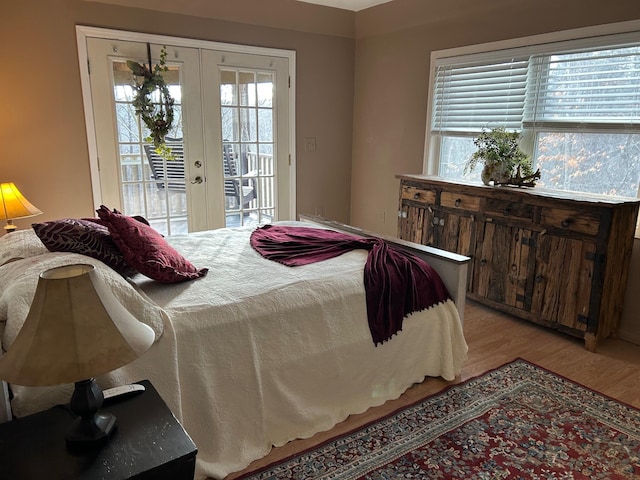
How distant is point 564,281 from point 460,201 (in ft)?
3.25

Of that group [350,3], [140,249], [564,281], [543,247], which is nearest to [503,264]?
[543,247]

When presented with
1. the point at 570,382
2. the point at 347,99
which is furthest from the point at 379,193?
the point at 570,382

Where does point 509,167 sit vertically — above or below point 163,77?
below

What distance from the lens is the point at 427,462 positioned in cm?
199

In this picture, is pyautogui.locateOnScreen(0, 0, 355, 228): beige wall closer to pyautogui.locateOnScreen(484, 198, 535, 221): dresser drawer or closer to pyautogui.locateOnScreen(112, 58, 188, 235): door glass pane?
pyautogui.locateOnScreen(112, 58, 188, 235): door glass pane

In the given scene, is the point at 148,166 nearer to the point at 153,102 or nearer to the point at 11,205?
the point at 153,102

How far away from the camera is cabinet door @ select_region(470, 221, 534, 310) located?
3.29 m

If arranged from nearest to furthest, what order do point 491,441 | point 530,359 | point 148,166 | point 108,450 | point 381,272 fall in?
point 108,450 → point 491,441 → point 381,272 → point 530,359 → point 148,166

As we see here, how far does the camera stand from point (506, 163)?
138 inches

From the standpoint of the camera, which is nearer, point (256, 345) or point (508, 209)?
point (256, 345)

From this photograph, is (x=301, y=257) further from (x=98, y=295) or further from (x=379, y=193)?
(x=379, y=193)

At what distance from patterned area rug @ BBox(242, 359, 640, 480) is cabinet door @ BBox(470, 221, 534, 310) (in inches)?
35.0

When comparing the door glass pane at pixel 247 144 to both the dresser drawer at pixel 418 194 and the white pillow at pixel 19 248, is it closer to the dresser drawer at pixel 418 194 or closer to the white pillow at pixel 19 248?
the dresser drawer at pixel 418 194

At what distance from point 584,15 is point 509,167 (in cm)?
114
